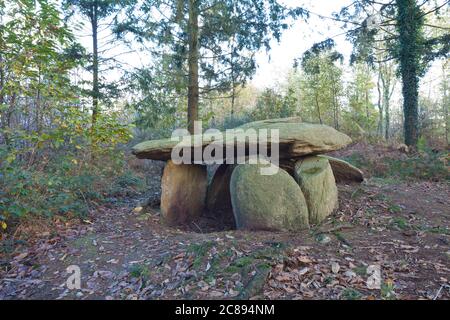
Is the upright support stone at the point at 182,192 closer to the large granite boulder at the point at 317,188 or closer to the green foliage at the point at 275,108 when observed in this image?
the large granite boulder at the point at 317,188

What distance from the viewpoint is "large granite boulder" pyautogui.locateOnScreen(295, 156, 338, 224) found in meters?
4.86

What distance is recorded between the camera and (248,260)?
11.3 ft

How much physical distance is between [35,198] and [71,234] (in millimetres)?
802

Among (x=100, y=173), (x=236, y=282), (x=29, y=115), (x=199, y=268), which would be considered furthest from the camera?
(x=100, y=173)

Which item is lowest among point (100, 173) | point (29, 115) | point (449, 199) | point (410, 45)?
point (449, 199)

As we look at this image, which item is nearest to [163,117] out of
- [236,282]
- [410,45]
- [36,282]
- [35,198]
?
[35,198]

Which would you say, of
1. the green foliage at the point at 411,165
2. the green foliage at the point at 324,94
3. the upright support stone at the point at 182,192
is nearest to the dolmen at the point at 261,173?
the upright support stone at the point at 182,192

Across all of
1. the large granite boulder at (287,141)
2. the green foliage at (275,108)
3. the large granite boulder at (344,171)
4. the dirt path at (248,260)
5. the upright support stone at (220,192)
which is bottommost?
the dirt path at (248,260)

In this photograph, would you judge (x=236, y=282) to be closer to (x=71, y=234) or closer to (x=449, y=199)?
(x=71, y=234)

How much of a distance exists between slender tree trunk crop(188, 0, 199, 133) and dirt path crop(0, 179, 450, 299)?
4405mm

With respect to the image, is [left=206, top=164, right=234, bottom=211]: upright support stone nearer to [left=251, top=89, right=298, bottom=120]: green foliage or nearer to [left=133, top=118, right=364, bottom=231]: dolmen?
[left=133, top=118, right=364, bottom=231]: dolmen

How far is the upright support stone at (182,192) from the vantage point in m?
5.77

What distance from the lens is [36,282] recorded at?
3.58 meters

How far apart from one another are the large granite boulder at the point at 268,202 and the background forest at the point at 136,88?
270 centimetres
